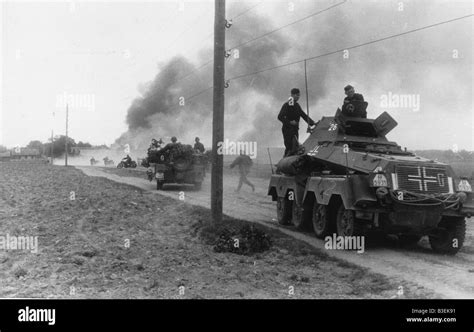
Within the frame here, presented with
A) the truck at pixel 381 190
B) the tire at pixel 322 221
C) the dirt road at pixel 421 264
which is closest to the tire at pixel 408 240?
the truck at pixel 381 190

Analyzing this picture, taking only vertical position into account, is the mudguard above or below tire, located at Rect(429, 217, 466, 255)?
above

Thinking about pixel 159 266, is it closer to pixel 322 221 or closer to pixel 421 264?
pixel 322 221

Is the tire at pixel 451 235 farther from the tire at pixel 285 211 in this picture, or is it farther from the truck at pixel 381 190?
the tire at pixel 285 211

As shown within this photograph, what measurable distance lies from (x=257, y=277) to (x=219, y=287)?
0.82 metres

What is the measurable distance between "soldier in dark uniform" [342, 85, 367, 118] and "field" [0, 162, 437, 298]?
117 inches

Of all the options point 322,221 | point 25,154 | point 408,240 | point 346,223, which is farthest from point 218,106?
point 25,154

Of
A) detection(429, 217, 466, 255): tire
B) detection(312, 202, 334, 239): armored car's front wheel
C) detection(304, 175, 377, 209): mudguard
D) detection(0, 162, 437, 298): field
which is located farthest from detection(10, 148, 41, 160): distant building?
detection(429, 217, 466, 255): tire

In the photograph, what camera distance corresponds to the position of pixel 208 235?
10.4 meters

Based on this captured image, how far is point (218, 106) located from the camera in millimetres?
10578

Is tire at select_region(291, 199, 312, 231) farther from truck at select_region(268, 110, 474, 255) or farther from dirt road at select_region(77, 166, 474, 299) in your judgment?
truck at select_region(268, 110, 474, 255)

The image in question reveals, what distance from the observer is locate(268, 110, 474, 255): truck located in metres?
8.91

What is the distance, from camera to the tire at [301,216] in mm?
11656

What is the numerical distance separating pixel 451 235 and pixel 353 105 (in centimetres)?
337
